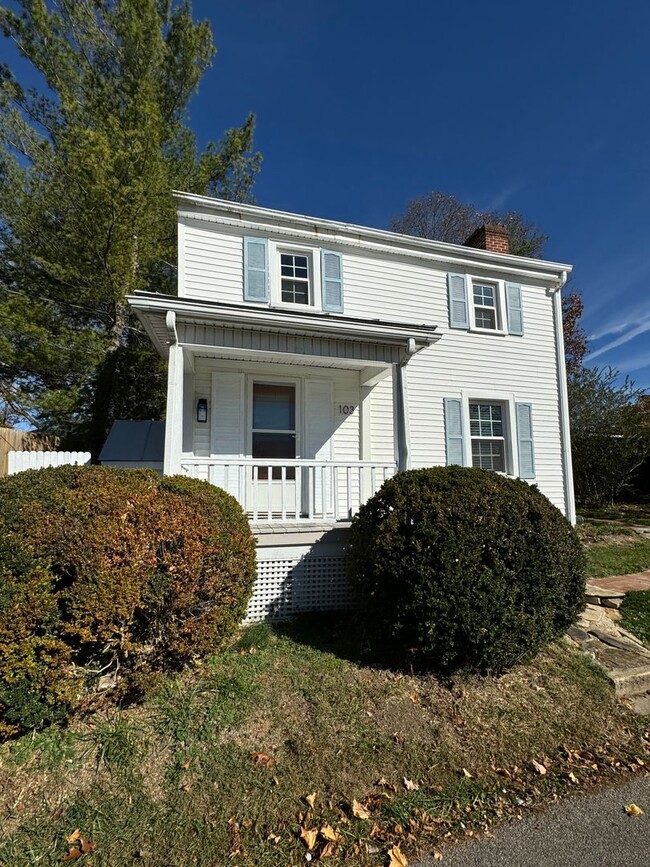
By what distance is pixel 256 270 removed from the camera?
807 centimetres

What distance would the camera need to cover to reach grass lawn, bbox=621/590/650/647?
5152 millimetres

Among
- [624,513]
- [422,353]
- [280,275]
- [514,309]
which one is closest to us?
[280,275]

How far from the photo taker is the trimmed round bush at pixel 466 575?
12.1 ft

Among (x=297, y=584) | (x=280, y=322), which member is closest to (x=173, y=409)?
(x=280, y=322)

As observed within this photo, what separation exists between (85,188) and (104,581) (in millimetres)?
9805

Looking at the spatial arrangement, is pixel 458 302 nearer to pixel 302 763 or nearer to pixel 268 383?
pixel 268 383

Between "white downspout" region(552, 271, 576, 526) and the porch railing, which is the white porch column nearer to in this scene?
the porch railing

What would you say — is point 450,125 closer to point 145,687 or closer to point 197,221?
point 197,221

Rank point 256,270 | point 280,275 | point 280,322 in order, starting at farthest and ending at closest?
point 280,275 < point 256,270 < point 280,322

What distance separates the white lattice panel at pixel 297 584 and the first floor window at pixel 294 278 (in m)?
5.10

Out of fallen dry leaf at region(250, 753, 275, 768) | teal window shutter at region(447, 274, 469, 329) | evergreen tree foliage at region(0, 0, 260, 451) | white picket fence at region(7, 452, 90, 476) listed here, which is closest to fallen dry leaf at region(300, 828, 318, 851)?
fallen dry leaf at region(250, 753, 275, 768)

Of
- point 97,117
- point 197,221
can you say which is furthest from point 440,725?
point 97,117

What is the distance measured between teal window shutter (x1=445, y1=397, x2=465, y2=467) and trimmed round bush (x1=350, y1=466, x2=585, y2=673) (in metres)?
4.58

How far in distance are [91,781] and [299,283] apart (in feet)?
25.6
